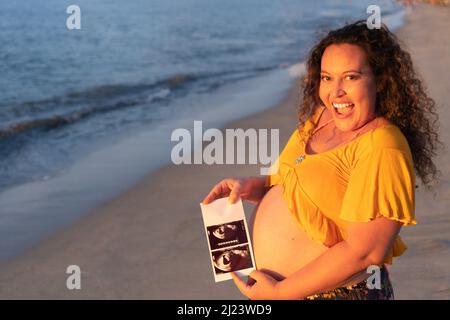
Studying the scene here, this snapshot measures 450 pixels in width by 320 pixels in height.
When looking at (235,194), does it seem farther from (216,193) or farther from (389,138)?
(389,138)

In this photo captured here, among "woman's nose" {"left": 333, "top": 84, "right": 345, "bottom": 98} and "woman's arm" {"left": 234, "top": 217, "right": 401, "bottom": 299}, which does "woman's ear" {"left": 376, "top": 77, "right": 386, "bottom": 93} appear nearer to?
"woman's nose" {"left": 333, "top": 84, "right": 345, "bottom": 98}

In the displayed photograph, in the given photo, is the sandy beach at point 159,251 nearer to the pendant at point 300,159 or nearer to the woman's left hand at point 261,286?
the pendant at point 300,159

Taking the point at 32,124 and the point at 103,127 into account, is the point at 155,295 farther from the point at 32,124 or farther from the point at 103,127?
the point at 32,124

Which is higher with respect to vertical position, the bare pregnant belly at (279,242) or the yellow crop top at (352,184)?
the yellow crop top at (352,184)

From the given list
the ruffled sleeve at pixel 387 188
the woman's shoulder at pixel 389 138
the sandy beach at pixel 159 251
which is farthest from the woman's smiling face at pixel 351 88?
the sandy beach at pixel 159 251

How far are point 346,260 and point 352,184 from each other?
0.76 ft

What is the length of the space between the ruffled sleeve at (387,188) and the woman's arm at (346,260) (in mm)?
36

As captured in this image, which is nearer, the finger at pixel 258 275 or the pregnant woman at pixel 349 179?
the pregnant woman at pixel 349 179

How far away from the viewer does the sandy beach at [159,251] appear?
5215 mm

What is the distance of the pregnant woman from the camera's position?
2287 mm

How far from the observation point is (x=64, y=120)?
41.5 feet

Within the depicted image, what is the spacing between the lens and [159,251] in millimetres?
5945

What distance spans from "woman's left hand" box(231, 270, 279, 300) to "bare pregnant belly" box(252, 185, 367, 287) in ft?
0.22

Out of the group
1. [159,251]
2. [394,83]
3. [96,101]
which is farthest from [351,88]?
[96,101]
